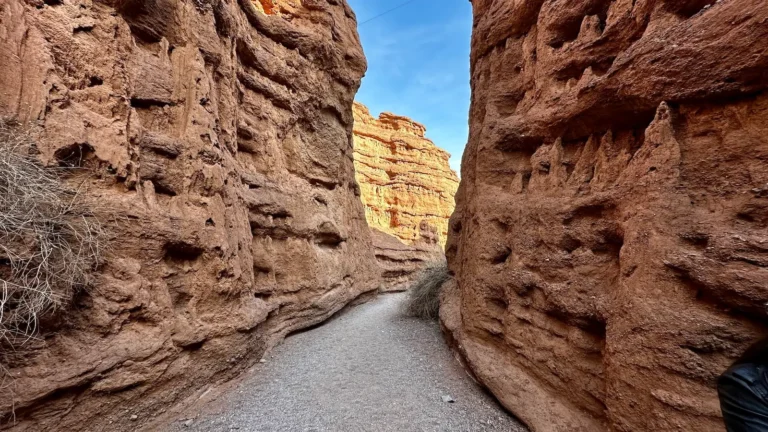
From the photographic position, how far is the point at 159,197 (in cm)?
367

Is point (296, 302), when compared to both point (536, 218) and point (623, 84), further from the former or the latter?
point (623, 84)

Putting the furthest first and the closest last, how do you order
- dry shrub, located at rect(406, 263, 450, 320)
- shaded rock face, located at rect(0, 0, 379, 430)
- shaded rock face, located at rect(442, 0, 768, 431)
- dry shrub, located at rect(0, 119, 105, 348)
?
dry shrub, located at rect(406, 263, 450, 320), shaded rock face, located at rect(0, 0, 379, 430), dry shrub, located at rect(0, 119, 105, 348), shaded rock face, located at rect(442, 0, 768, 431)

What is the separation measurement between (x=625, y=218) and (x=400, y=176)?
24347 millimetres

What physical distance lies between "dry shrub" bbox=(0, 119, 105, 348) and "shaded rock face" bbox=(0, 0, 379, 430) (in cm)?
17

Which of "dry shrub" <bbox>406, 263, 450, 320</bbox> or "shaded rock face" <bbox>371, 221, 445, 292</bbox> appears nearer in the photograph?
"dry shrub" <bbox>406, 263, 450, 320</bbox>

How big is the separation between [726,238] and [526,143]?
7.79ft

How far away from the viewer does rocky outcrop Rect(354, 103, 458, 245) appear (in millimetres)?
25438

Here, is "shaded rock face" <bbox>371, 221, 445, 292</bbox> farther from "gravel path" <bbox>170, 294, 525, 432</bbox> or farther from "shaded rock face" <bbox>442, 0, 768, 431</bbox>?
"shaded rock face" <bbox>442, 0, 768, 431</bbox>

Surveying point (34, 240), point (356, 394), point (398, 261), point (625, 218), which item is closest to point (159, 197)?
point (34, 240)

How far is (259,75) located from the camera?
659 centimetres

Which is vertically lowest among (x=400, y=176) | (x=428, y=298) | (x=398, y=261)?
(x=428, y=298)

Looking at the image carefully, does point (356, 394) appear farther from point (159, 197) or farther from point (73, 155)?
point (73, 155)

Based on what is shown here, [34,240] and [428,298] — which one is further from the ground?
[34,240]

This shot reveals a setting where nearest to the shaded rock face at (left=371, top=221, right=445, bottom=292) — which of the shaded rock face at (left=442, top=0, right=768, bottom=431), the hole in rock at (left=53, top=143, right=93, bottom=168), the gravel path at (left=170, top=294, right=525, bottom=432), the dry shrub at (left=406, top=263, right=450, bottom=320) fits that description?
the dry shrub at (left=406, top=263, right=450, bottom=320)
